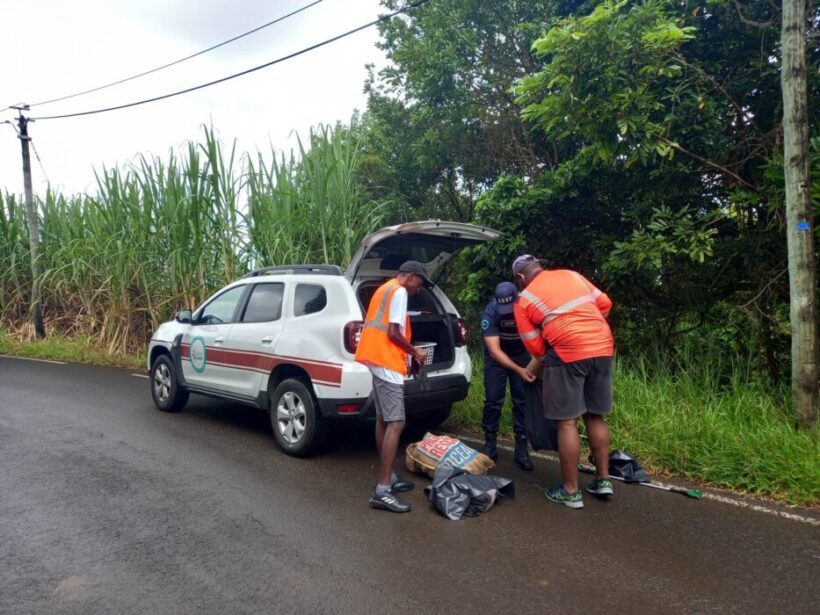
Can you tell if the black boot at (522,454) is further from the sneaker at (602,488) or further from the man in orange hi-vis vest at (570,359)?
the sneaker at (602,488)

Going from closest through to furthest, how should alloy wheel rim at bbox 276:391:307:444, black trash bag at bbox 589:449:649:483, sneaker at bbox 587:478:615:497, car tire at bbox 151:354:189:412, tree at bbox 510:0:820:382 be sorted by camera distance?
sneaker at bbox 587:478:615:497 → black trash bag at bbox 589:449:649:483 → alloy wheel rim at bbox 276:391:307:444 → tree at bbox 510:0:820:382 → car tire at bbox 151:354:189:412

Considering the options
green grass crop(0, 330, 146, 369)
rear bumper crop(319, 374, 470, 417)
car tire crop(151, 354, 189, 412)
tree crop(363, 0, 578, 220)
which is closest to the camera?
rear bumper crop(319, 374, 470, 417)

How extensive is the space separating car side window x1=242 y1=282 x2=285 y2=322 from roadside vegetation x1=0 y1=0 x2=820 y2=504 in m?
2.24

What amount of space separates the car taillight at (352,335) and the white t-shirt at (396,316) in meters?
0.65

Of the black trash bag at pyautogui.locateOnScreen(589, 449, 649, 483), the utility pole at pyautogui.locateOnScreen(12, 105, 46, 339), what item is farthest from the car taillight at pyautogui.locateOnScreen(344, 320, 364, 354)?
the utility pole at pyautogui.locateOnScreen(12, 105, 46, 339)

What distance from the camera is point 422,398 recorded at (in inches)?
193

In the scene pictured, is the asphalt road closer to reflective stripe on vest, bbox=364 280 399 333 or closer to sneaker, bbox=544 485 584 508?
sneaker, bbox=544 485 584 508

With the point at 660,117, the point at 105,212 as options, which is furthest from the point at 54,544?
the point at 105,212

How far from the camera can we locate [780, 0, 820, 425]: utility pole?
466 centimetres

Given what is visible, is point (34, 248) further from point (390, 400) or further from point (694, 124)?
point (694, 124)

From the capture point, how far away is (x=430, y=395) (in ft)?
16.3

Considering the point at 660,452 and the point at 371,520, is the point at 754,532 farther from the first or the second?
the point at 371,520

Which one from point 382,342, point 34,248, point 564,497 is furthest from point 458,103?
point 34,248

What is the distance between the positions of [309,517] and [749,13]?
6.36 metres
